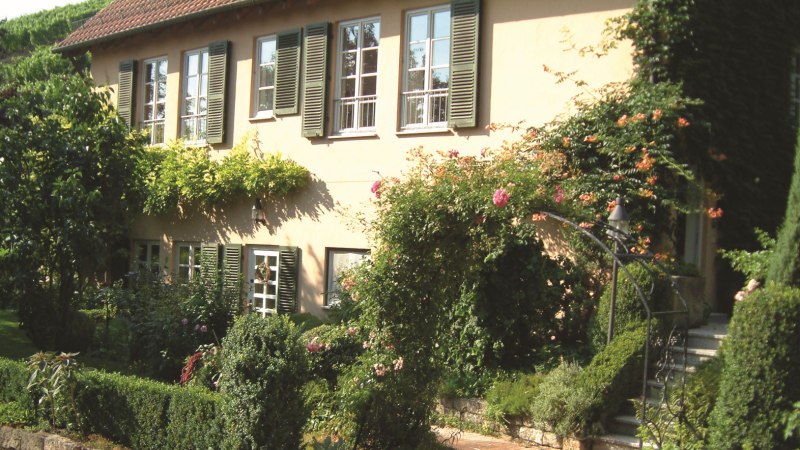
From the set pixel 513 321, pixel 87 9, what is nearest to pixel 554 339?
pixel 513 321

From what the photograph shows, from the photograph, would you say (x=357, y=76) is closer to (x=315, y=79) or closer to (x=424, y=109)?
(x=315, y=79)

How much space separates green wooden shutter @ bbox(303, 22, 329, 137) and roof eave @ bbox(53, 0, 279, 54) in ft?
4.05

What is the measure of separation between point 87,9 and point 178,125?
29161 millimetres

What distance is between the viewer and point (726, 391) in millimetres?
6473

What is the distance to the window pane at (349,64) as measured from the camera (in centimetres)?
1428

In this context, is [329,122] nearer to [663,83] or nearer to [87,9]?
[663,83]

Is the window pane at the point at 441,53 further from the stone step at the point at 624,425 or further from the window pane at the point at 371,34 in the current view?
the stone step at the point at 624,425

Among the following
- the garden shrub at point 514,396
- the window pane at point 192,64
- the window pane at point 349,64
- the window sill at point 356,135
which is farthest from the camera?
the window pane at point 192,64

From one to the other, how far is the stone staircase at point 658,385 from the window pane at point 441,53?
5.23m

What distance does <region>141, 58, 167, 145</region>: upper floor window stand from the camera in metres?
17.8

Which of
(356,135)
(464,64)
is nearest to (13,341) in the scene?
(356,135)

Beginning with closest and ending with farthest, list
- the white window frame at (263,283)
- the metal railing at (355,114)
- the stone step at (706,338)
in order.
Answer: the stone step at (706,338), the metal railing at (355,114), the white window frame at (263,283)

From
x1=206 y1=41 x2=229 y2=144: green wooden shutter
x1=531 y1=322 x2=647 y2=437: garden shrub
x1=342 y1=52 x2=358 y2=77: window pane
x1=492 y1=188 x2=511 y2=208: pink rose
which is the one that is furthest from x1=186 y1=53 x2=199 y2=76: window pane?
x1=492 y1=188 x2=511 y2=208: pink rose

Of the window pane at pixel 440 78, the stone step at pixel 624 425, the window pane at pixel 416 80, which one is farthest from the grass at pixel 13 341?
the stone step at pixel 624 425
